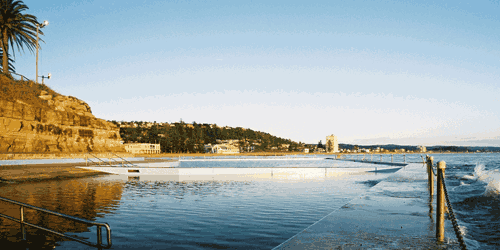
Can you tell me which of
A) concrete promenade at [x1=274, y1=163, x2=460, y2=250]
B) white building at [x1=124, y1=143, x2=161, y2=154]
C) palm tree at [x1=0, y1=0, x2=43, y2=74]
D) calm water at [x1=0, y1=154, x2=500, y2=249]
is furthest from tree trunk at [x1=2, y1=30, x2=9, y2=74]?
white building at [x1=124, y1=143, x2=161, y2=154]

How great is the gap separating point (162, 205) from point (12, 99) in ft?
84.8

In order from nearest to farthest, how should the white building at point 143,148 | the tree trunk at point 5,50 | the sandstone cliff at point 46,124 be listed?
the sandstone cliff at point 46,124, the tree trunk at point 5,50, the white building at point 143,148

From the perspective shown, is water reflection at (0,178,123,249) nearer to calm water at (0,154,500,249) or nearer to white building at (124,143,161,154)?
calm water at (0,154,500,249)

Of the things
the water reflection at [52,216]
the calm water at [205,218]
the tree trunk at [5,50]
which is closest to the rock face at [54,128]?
the tree trunk at [5,50]

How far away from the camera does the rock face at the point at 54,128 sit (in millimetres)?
28605

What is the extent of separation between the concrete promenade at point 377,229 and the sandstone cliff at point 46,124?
30.1 metres

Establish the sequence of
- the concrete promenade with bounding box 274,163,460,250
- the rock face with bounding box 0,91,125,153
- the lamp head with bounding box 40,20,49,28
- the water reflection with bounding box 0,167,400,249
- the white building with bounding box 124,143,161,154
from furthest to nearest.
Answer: the white building with bounding box 124,143,161,154, the lamp head with bounding box 40,20,49,28, the rock face with bounding box 0,91,125,153, the water reflection with bounding box 0,167,400,249, the concrete promenade with bounding box 274,163,460,250

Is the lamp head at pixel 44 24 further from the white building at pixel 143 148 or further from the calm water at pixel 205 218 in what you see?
the white building at pixel 143 148

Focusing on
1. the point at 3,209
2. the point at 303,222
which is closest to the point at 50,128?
the point at 3,209

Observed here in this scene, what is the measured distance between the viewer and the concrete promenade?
5.17 meters

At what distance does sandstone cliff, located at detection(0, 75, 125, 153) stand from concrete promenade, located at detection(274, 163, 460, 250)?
30076 mm

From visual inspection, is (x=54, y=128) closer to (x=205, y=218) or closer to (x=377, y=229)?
(x=205, y=218)

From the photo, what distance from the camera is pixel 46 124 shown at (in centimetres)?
3409

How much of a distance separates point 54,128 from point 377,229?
37.7 meters
